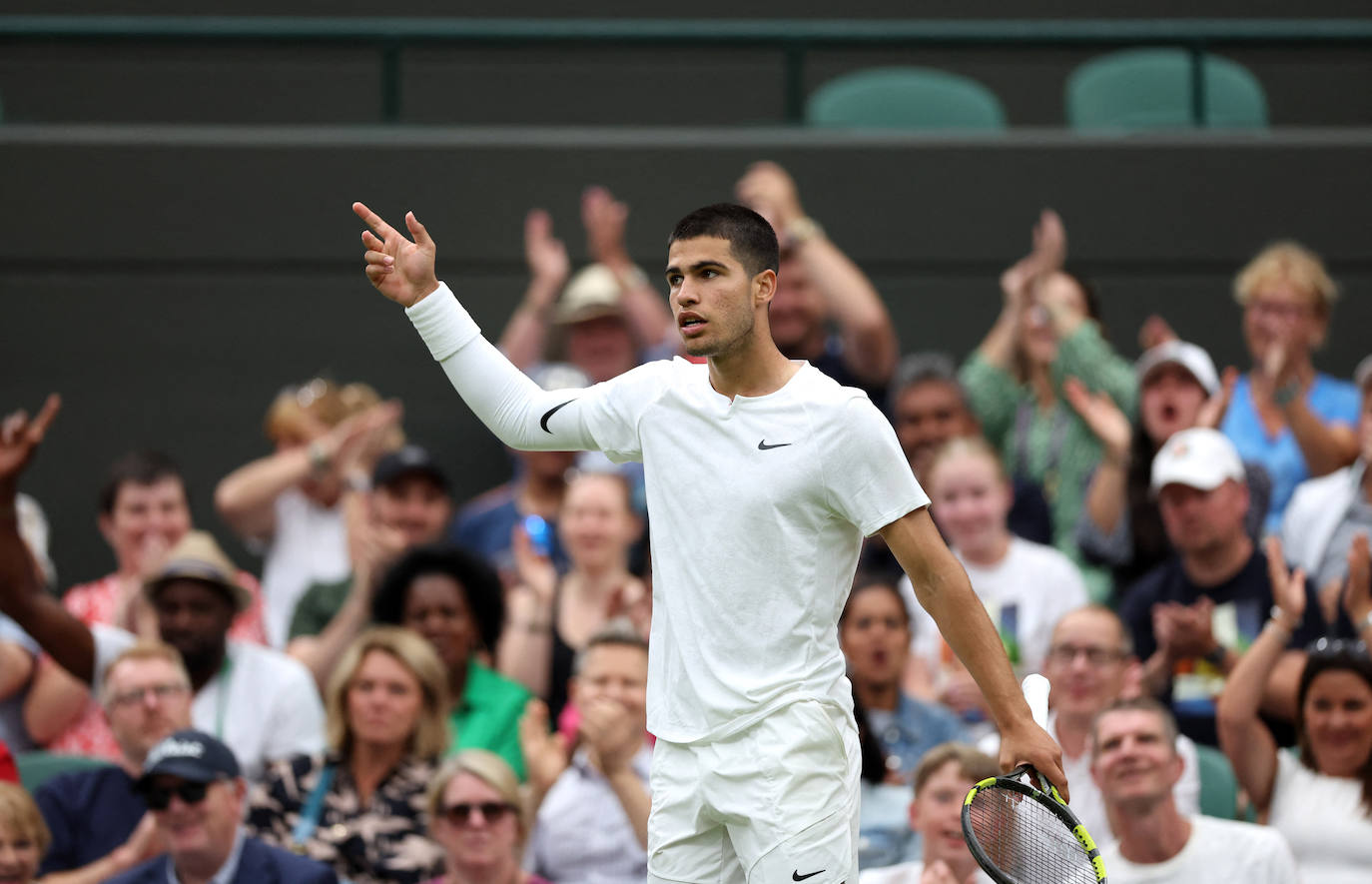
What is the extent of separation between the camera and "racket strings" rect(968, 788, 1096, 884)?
12.2 ft

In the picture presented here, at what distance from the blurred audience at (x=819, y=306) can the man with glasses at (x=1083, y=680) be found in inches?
71.7

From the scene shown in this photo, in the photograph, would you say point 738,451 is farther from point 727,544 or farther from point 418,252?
point 418,252

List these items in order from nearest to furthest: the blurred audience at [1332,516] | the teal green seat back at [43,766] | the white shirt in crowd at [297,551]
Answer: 1. the teal green seat back at [43,766]
2. the blurred audience at [1332,516]
3. the white shirt in crowd at [297,551]

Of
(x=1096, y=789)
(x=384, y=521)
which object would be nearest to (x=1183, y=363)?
(x=1096, y=789)

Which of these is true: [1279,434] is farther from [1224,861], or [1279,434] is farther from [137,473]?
[137,473]

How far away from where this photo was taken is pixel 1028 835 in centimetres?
375

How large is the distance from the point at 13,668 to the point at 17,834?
1150mm

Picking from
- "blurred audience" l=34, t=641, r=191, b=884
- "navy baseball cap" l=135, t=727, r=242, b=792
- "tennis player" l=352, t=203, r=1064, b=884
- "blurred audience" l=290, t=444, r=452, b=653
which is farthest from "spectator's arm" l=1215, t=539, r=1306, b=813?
"blurred audience" l=34, t=641, r=191, b=884

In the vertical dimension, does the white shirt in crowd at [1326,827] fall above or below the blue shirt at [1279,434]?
below

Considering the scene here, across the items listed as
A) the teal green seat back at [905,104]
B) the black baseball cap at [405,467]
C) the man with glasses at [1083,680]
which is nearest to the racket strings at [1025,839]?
the man with glasses at [1083,680]

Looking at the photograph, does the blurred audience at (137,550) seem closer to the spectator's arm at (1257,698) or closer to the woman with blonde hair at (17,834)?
the woman with blonde hair at (17,834)

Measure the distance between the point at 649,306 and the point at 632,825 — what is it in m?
3.06

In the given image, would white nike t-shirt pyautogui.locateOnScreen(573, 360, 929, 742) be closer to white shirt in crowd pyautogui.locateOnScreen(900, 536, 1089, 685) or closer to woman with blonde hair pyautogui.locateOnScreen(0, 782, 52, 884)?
woman with blonde hair pyautogui.locateOnScreen(0, 782, 52, 884)

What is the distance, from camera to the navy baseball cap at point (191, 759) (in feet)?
18.7
